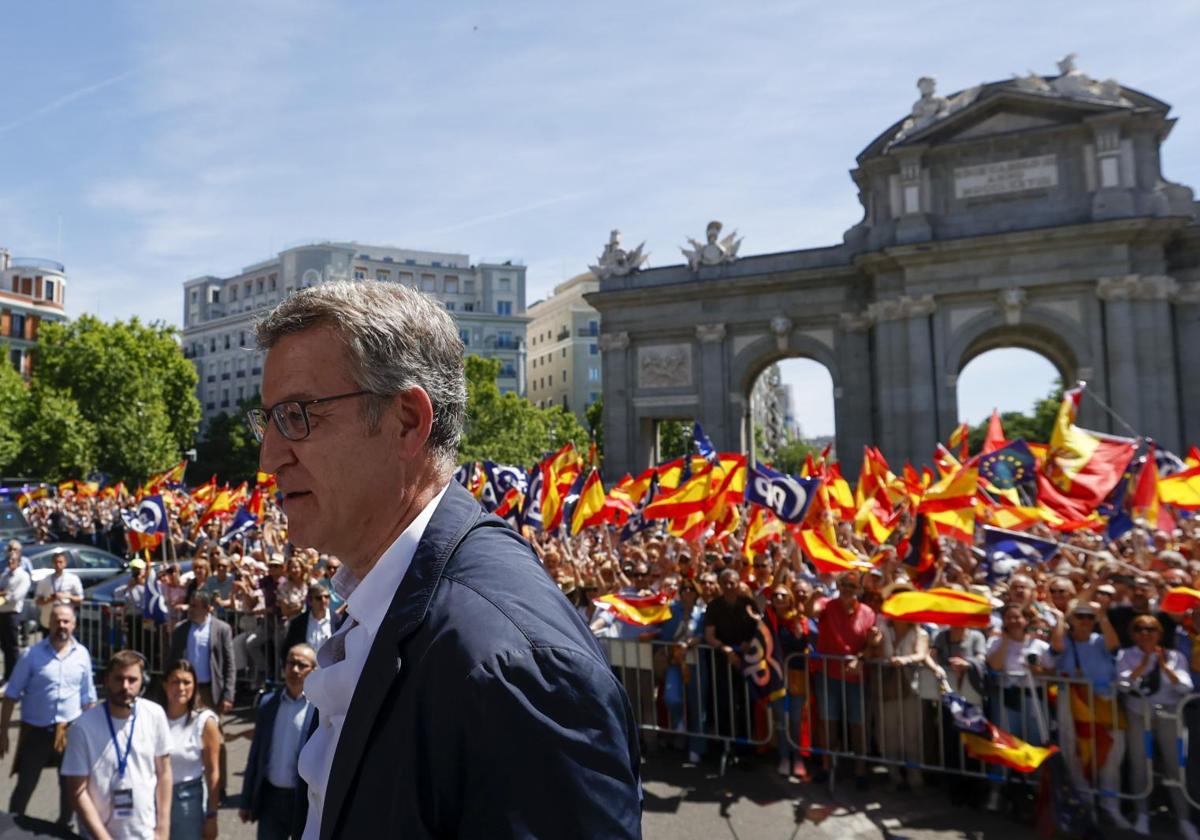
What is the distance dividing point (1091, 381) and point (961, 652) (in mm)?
25842

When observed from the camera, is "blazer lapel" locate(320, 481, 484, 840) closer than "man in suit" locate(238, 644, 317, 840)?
Yes

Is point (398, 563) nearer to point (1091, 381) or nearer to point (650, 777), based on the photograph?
point (650, 777)

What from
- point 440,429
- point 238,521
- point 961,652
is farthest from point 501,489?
point 440,429

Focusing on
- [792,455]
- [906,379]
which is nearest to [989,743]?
[906,379]

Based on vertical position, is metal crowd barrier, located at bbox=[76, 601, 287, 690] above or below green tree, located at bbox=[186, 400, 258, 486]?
below

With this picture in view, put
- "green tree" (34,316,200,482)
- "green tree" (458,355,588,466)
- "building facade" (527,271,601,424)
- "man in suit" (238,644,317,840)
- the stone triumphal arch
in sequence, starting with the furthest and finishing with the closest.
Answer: "building facade" (527,271,601,424) < "green tree" (458,355,588,466) < "green tree" (34,316,200,482) < the stone triumphal arch < "man in suit" (238,644,317,840)

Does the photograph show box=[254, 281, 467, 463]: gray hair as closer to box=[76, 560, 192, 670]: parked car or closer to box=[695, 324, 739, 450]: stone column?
box=[76, 560, 192, 670]: parked car

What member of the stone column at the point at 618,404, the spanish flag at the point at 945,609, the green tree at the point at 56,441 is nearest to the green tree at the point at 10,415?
the green tree at the point at 56,441

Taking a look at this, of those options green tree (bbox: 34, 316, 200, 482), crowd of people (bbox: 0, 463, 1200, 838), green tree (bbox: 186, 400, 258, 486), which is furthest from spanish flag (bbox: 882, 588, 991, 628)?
green tree (bbox: 186, 400, 258, 486)

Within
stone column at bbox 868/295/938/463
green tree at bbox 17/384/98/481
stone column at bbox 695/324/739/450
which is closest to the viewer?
stone column at bbox 868/295/938/463

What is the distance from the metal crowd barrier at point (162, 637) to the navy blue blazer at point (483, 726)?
32.0 ft

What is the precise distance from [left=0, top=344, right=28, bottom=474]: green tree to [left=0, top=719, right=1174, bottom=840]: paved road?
4535cm

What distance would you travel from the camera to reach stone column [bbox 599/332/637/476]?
3653cm

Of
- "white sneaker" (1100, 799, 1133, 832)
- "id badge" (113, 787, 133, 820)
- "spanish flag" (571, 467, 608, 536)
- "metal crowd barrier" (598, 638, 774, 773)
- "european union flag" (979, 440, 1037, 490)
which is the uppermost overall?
"european union flag" (979, 440, 1037, 490)
